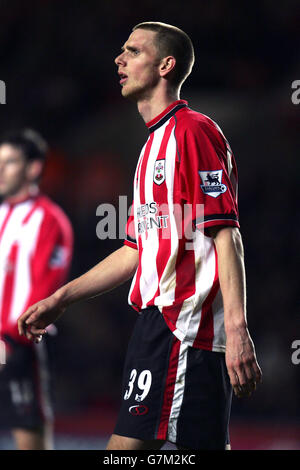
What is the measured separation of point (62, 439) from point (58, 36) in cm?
623

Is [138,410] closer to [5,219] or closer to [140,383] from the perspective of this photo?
[140,383]

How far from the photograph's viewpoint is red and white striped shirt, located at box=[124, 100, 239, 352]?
2092 mm

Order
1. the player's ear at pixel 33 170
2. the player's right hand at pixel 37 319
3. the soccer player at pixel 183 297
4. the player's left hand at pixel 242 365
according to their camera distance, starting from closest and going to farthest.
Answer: the player's left hand at pixel 242 365
the soccer player at pixel 183 297
the player's right hand at pixel 37 319
the player's ear at pixel 33 170

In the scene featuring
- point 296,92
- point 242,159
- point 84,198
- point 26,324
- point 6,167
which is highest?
point 296,92

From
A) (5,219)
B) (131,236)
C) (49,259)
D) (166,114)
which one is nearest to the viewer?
(166,114)

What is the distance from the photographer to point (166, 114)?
2.34 meters

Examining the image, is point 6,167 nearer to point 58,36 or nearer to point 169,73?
point 169,73

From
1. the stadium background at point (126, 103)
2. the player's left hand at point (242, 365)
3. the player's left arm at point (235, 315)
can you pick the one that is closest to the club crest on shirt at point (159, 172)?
the player's left arm at point (235, 315)

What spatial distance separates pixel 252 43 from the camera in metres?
9.88

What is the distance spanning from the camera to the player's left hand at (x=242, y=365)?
1858 mm

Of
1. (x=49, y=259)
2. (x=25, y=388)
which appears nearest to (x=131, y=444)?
(x=25, y=388)

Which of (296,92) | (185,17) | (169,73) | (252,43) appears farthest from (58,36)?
(169,73)

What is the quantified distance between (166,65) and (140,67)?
0.09 meters

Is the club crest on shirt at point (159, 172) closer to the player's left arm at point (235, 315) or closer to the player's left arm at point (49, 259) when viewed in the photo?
the player's left arm at point (235, 315)
